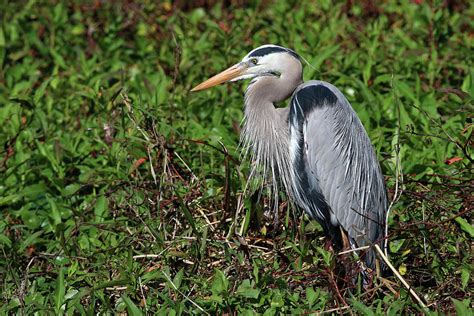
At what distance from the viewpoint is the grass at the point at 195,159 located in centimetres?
381

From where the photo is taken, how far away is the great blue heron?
14.1 feet

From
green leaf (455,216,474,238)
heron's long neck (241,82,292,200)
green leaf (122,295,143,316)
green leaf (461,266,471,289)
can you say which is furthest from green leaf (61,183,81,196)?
green leaf (461,266,471,289)

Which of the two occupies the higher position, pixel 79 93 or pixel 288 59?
pixel 288 59

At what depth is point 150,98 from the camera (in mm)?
5633

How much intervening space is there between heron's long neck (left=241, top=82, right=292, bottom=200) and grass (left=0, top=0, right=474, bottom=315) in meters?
0.13

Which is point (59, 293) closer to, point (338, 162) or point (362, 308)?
point (362, 308)

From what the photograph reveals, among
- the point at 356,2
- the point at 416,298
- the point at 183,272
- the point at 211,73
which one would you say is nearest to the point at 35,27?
the point at 211,73

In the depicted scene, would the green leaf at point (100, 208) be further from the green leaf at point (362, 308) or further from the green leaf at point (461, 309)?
the green leaf at point (461, 309)

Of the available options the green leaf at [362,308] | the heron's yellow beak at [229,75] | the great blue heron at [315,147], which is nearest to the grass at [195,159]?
the green leaf at [362,308]

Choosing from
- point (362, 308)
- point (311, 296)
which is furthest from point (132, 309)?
point (362, 308)

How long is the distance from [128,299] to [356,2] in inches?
174

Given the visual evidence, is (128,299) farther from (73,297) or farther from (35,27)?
(35,27)

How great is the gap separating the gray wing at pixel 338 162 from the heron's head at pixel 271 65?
0.32 ft

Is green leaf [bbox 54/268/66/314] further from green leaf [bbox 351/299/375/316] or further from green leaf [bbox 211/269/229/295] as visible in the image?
green leaf [bbox 351/299/375/316]
